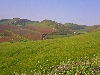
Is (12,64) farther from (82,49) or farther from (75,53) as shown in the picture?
(82,49)

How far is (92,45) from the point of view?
32219 mm

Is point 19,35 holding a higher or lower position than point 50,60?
lower

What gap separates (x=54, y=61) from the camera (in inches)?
974

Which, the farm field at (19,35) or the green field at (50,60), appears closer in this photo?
the green field at (50,60)

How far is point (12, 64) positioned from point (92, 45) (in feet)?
39.8

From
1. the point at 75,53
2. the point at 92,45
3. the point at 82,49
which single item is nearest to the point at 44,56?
the point at 75,53

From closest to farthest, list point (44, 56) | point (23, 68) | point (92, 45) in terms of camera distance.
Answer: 1. point (23, 68)
2. point (44, 56)
3. point (92, 45)

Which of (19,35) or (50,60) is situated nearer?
(50,60)

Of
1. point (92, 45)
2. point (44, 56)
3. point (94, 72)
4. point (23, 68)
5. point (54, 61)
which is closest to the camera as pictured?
point (94, 72)

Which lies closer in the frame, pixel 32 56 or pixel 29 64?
pixel 29 64

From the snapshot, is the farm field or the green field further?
the farm field

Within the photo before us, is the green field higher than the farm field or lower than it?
higher

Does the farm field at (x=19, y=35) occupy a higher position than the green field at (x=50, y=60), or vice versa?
the green field at (x=50, y=60)

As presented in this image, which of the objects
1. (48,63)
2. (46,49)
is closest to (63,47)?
(46,49)
